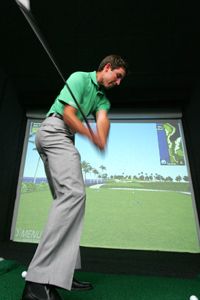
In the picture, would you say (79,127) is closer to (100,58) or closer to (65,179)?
(65,179)

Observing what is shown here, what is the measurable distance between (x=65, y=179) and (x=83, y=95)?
413 millimetres

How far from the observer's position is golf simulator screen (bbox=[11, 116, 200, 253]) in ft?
8.46

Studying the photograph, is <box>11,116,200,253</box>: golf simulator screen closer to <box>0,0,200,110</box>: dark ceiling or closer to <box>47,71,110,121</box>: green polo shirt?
<box>0,0,200,110</box>: dark ceiling

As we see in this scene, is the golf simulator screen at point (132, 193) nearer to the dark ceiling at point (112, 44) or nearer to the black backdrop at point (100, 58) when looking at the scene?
the black backdrop at point (100, 58)

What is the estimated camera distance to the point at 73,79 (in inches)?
39.9

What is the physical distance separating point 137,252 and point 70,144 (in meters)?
1.83

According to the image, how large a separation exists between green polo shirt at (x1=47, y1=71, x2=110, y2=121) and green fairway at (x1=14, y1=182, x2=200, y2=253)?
181 cm

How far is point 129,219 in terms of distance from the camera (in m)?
2.69

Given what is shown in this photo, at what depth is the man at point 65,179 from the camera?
798 mm

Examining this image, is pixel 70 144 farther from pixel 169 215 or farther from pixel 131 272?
pixel 169 215

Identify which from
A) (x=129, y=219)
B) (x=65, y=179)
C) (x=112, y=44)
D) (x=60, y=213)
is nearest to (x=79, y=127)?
(x=65, y=179)

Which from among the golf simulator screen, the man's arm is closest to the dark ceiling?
the golf simulator screen

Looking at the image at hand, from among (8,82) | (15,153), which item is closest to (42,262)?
(15,153)

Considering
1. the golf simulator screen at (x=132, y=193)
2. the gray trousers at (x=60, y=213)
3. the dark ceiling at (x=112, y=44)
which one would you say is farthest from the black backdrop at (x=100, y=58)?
the gray trousers at (x=60, y=213)
